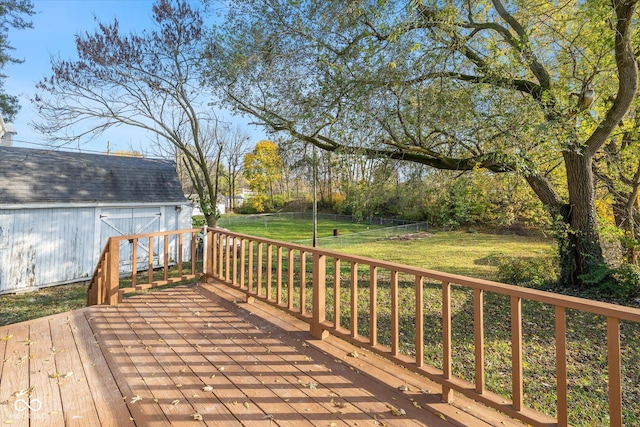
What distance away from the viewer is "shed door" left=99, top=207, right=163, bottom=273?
8.87 m

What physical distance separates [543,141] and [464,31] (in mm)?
2627

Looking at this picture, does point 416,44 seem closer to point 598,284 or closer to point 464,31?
point 464,31

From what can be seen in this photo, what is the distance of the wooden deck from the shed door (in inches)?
232

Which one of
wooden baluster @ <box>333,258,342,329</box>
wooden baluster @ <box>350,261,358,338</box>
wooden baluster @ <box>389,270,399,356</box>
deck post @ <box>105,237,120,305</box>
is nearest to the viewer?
wooden baluster @ <box>389,270,399,356</box>

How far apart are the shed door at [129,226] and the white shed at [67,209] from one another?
0.08ft

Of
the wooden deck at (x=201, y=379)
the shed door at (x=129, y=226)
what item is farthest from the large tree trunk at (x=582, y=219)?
the shed door at (x=129, y=226)

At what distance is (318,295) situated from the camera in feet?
10.2

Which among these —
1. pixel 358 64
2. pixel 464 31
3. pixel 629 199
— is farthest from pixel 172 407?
pixel 629 199

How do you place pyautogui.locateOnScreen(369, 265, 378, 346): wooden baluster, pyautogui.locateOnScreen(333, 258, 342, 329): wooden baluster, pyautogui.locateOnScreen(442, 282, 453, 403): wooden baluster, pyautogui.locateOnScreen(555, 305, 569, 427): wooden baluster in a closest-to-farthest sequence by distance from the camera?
pyautogui.locateOnScreen(555, 305, 569, 427): wooden baluster, pyautogui.locateOnScreen(442, 282, 453, 403): wooden baluster, pyautogui.locateOnScreen(369, 265, 378, 346): wooden baluster, pyautogui.locateOnScreen(333, 258, 342, 329): wooden baluster

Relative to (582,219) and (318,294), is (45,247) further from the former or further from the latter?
(582,219)

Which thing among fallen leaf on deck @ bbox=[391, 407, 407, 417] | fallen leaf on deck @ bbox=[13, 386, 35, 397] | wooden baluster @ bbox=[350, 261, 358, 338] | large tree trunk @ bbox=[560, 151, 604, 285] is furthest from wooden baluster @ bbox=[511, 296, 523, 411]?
large tree trunk @ bbox=[560, 151, 604, 285]

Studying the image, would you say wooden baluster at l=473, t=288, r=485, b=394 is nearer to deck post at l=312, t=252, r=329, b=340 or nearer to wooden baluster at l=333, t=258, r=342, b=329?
wooden baluster at l=333, t=258, r=342, b=329

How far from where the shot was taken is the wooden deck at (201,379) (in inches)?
79.5

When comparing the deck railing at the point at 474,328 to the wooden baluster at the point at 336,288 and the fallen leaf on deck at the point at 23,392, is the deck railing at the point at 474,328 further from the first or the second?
the fallen leaf on deck at the point at 23,392
